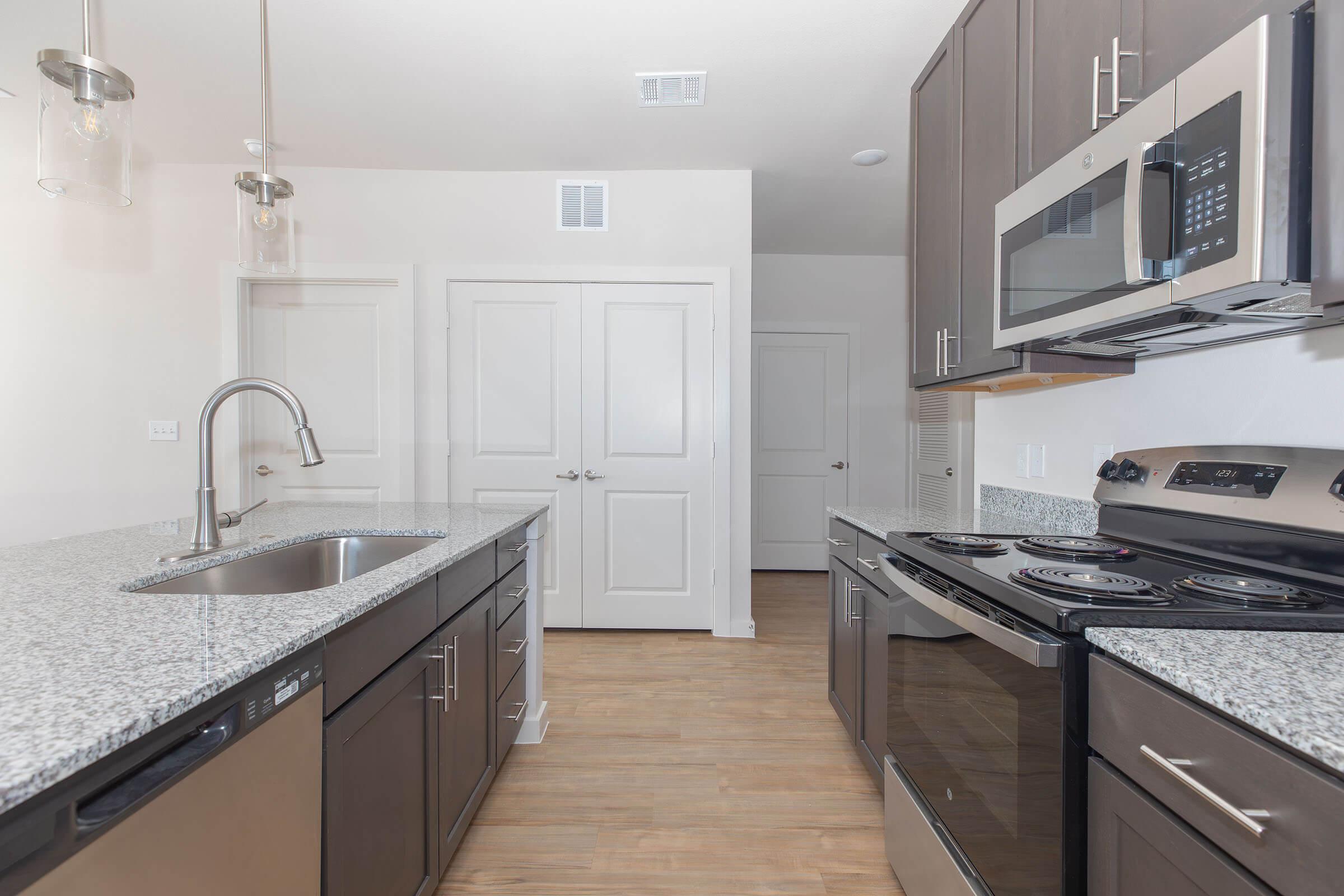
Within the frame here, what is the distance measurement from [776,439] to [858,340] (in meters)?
1.06

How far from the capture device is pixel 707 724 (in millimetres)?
2463

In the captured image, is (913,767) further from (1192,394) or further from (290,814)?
(290,814)

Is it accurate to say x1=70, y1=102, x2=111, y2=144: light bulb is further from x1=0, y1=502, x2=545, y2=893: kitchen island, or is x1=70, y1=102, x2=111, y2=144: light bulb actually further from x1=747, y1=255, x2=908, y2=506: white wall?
x1=747, y1=255, x2=908, y2=506: white wall

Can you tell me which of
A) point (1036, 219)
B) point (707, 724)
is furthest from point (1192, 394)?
point (707, 724)

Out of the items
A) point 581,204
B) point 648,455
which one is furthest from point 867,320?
point 581,204

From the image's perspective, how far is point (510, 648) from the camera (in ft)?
6.66

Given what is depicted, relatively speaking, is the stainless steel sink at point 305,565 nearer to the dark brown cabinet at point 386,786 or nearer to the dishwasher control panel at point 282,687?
the dark brown cabinet at point 386,786

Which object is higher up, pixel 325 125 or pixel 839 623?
pixel 325 125

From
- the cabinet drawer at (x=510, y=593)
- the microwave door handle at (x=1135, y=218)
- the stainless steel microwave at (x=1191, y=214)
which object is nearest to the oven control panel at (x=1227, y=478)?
the stainless steel microwave at (x=1191, y=214)

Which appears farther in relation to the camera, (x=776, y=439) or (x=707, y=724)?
(x=776, y=439)

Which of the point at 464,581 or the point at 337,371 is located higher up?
the point at 337,371

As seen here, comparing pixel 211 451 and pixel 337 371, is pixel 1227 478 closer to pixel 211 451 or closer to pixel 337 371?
pixel 211 451

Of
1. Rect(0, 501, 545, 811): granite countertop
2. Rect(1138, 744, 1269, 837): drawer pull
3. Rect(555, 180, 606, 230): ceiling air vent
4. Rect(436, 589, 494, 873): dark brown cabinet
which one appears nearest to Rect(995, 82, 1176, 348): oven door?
Rect(1138, 744, 1269, 837): drawer pull

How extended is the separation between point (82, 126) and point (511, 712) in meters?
1.85
